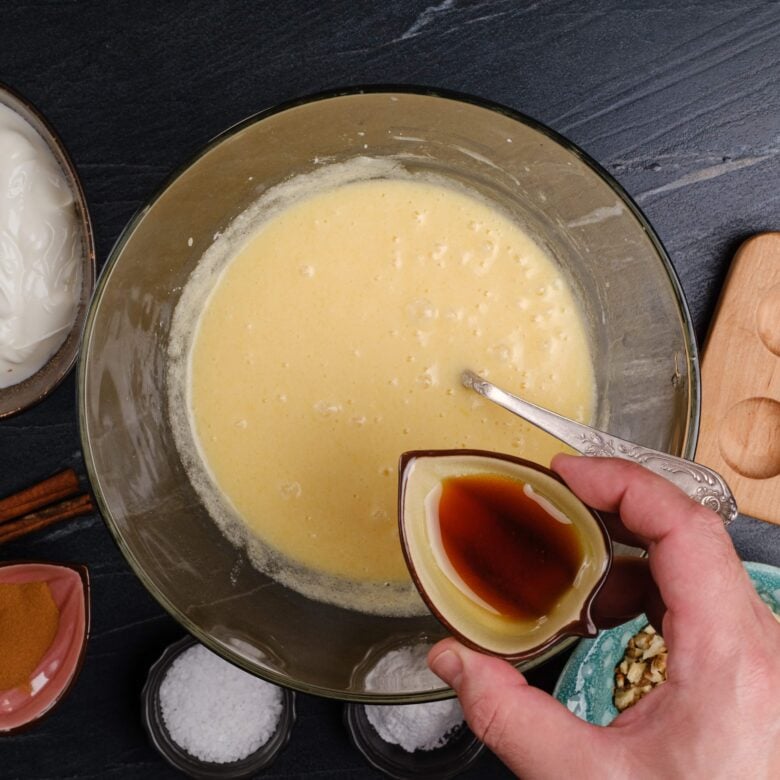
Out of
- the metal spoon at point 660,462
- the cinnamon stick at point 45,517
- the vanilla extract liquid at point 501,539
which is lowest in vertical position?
the cinnamon stick at point 45,517

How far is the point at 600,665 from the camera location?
1.32 metres

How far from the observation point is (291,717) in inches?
52.6

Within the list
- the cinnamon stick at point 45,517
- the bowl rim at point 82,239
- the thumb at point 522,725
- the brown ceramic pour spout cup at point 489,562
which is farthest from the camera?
the cinnamon stick at point 45,517

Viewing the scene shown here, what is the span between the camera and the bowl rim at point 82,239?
1181mm

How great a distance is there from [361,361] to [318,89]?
1.42ft

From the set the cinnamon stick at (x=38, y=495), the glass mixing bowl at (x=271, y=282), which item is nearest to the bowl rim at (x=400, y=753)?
the glass mixing bowl at (x=271, y=282)

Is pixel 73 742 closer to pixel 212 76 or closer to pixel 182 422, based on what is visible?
pixel 182 422

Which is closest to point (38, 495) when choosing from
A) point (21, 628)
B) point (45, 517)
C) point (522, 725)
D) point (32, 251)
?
point (45, 517)

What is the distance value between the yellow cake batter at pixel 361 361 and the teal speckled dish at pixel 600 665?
28cm

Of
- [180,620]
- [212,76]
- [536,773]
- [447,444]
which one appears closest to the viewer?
[536,773]

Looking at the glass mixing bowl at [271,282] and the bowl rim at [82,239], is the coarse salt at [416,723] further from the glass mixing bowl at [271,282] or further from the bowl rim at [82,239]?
the bowl rim at [82,239]

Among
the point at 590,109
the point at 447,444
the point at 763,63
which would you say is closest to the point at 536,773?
the point at 447,444

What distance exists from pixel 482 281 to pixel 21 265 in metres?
0.65

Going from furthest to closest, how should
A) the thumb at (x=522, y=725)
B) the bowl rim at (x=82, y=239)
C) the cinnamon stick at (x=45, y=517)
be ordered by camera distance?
the cinnamon stick at (x=45, y=517) < the bowl rim at (x=82, y=239) < the thumb at (x=522, y=725)
